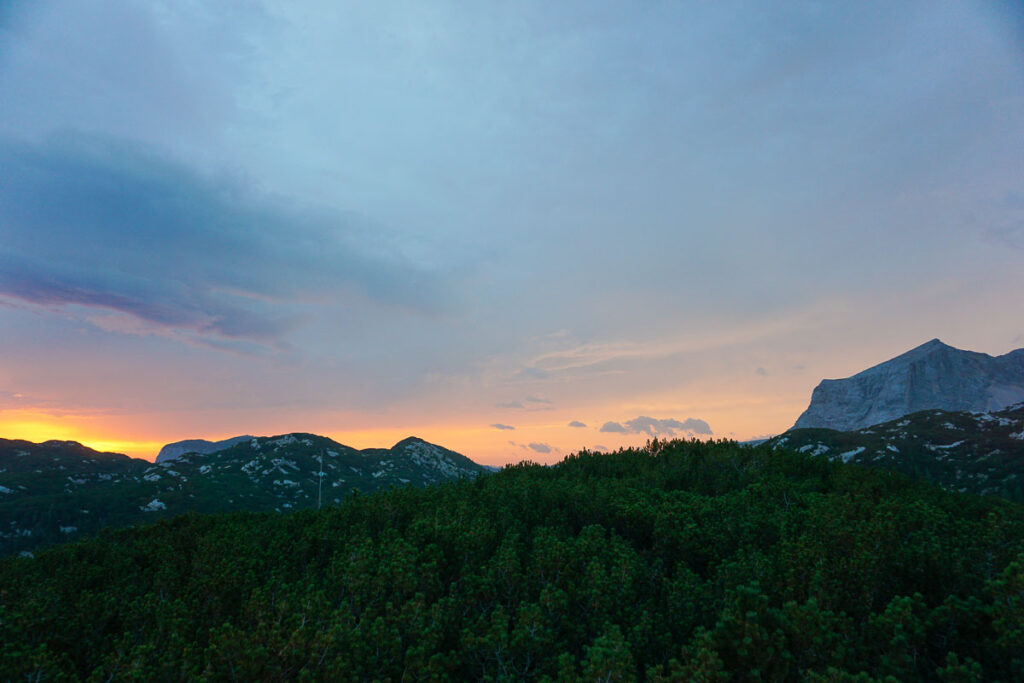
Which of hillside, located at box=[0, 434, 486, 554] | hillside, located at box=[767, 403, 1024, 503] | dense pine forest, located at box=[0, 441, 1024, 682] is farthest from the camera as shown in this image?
hillside, located at box=[0, 434, 486, 554]

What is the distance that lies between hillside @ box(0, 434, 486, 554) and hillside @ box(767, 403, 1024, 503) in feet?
269

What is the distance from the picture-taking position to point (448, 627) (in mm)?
13203

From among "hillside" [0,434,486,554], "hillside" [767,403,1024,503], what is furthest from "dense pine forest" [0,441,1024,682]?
"hillside" [0,434,486,554]

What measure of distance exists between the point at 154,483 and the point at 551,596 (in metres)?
163

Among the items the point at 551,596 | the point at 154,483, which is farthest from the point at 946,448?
the point at 154,483

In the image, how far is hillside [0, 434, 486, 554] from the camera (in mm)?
105562

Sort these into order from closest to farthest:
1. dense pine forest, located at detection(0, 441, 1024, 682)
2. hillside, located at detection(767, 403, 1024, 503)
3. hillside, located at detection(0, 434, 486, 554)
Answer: dense pine forest, located at detection(0, 441, 1024, 682)
hillside, located at detection(767, 403, 1024, 503)
hillside, located at detection(0, 434, 486, 554)

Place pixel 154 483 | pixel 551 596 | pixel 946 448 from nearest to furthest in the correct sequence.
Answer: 1. pixel 551 596
2. pixel 946 448
3. pixel 154 483

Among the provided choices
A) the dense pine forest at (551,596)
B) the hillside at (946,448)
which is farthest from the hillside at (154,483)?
the hillside at (946,448)

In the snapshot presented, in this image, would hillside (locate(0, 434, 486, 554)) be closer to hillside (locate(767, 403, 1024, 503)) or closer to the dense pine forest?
the dense pine forest

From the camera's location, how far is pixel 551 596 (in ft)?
43.9

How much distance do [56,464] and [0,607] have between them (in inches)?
8459

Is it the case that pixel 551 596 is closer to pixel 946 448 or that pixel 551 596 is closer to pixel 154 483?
pixel 946 448

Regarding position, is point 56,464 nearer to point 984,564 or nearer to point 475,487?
point 475,487
